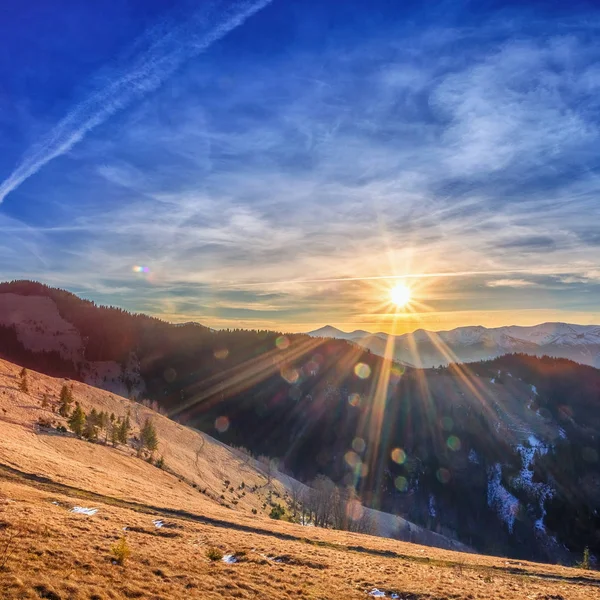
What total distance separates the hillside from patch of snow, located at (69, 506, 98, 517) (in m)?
0.39


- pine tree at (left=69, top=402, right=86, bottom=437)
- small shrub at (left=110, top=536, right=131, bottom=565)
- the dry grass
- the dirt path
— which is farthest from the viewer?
pine tree at (left=69, top=402, right=86, bottom=437)

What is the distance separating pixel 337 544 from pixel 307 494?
85.8 meters

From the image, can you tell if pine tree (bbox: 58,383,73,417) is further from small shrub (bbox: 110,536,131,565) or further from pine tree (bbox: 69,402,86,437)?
small shrub (bbox: 110,536,131,565)

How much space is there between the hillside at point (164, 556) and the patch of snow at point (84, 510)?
39cm

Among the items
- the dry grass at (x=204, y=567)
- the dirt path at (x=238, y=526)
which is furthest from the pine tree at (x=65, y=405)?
the dry grass at (x=204, y=567)

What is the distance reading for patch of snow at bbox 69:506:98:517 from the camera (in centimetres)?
2545

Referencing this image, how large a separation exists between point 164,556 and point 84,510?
33.6 ft

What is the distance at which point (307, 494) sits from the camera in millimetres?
113000

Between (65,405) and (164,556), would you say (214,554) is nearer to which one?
(164,556)

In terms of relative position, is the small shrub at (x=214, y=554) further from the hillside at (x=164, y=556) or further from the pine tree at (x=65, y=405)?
the pine tree at (x=65, y=405)

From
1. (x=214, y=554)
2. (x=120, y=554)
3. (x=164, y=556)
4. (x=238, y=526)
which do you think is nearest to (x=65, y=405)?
(x=238, y=526)

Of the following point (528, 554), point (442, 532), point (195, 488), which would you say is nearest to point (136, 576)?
point (195, 488)

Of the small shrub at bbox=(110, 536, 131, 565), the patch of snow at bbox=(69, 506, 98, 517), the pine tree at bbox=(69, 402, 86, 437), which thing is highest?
the small shrub at bbox=(110, 536, 131, 565)

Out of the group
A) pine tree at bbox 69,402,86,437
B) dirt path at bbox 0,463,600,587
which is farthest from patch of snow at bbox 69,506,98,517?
pine tree at bbox 69,402,86,437
